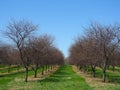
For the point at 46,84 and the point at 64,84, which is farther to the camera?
the point at 46,84

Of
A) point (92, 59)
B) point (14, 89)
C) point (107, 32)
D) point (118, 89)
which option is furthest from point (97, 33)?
point (14, 89)

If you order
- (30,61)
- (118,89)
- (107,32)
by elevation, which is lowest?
(118,89)

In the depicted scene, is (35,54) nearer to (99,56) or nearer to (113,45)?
(99,56)

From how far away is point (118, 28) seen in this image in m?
40.6

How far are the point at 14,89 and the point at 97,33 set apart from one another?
1873cm

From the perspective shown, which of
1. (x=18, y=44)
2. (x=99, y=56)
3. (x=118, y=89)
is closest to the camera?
(x=118, y=89)

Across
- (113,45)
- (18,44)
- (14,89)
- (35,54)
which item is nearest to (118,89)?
(14,89)

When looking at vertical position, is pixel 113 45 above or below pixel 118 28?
below

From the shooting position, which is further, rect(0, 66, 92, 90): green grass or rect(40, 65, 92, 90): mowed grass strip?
rect(0, 66, 92, 90): green grass

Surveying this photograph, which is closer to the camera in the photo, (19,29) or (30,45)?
(19,29)

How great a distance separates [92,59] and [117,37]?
318 inches

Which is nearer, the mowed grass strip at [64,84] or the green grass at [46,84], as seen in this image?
the mowed grass strip at [64,84]

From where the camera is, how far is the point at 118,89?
26.2 metres

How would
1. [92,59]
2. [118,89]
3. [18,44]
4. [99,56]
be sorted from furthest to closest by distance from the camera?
[92,59] → [99,56] → [18,44] → [118,89]
